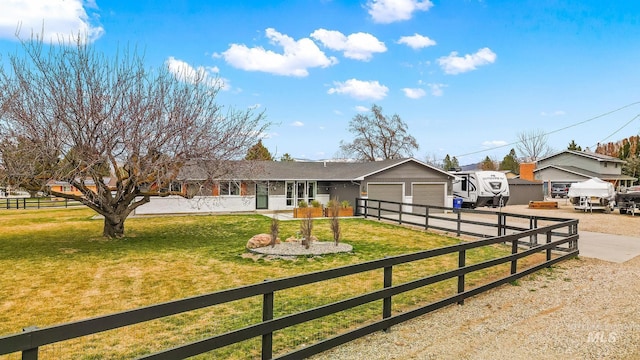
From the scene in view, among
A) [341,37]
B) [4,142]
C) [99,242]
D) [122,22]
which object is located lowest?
[99,242]

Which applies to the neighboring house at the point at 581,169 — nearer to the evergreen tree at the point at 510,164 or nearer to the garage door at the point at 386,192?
the evergreen tree at the point at 510,164

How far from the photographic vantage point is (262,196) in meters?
23.8

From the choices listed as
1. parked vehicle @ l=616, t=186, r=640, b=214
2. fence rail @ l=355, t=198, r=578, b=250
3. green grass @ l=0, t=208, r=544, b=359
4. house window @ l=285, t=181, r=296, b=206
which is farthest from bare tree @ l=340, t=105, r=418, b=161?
green grass @ l=0, t=208, r=544, b=359

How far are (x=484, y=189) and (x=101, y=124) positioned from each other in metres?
23.5

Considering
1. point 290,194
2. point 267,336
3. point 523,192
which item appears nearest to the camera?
point 267,336

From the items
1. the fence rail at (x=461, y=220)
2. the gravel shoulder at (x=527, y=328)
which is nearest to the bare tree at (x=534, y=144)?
the fence rail at (x=461, y=220)

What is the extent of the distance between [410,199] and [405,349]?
19009mm

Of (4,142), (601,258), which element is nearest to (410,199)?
(601,258)

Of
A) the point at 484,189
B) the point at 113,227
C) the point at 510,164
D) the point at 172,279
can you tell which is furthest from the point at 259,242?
the point at 510,164

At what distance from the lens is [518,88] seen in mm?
28141

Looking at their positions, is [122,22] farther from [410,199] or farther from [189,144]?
[410,199]

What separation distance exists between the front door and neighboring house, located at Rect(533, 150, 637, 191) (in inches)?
1223

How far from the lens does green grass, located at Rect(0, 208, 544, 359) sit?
4754 millimetres

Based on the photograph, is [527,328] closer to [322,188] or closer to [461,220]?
[461,220]
